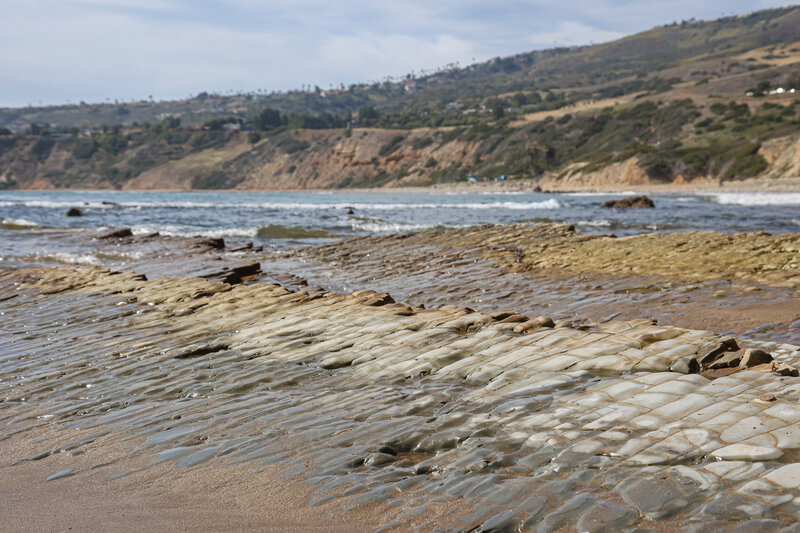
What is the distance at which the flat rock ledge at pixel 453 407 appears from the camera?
4.32 m

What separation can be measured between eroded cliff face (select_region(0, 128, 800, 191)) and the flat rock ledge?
102 metres

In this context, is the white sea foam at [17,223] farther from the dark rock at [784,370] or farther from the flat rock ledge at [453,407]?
the dark rock at [784,370]

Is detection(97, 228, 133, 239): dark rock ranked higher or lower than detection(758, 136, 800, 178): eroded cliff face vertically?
lower

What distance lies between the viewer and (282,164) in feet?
552

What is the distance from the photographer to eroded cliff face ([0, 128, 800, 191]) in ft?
465

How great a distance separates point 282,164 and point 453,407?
551ft

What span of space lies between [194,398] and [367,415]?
7.73ft

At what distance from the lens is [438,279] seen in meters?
16.1

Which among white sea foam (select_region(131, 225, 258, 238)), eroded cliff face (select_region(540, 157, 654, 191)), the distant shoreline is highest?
eroded cliff face (select_region(540, 157, 654, 191))

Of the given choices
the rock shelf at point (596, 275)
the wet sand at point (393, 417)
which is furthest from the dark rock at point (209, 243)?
the wet sand at point (393, 417)

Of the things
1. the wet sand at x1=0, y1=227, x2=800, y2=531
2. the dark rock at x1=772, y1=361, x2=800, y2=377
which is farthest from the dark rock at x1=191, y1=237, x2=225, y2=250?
the dark rock at x1=772, y1=361, x2=800, y2=377

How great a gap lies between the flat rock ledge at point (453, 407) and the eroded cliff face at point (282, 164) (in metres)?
102

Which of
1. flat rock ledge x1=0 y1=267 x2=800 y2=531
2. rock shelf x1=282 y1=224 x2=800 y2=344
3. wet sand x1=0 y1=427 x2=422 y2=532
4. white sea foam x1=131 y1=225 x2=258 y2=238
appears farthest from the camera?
white sea foam x1=131 y1=225 x2=258 y2=238

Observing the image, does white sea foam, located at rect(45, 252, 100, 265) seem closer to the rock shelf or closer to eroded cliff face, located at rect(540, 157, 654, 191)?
the rock shelf
